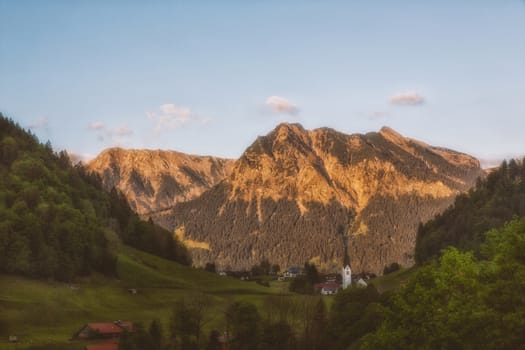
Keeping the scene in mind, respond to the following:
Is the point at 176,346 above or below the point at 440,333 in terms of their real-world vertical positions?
below

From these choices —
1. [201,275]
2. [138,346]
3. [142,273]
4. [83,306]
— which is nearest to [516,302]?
[138,346]

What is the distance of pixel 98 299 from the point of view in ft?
439

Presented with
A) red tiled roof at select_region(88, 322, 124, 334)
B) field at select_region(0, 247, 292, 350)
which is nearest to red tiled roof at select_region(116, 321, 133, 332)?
red tiled roof at select_region(88, 322, 124, 334)

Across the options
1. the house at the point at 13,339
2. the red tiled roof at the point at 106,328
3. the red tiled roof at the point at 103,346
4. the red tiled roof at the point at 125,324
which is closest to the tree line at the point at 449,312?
the red tiled roof at the point at 103,346

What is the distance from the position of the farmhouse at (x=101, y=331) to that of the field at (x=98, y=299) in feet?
6.94

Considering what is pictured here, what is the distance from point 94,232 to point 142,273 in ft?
44.9

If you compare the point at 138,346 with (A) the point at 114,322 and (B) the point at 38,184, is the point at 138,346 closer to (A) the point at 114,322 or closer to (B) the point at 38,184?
(A) the point at 114,322

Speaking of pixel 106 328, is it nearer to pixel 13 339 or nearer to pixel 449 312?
pixel 13 339

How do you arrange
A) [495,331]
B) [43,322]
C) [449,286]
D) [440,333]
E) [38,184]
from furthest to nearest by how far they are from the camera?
[38,184] → [43,322] → [449,286] → [440,333] → [495,331]

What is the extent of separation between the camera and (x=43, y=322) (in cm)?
10856

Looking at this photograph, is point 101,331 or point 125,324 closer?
point 101,331

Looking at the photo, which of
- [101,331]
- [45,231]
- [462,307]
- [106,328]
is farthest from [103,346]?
[45,231]

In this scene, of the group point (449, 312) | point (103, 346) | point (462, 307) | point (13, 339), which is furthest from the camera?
point (13, 339)

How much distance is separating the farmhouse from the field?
211 centimetres
